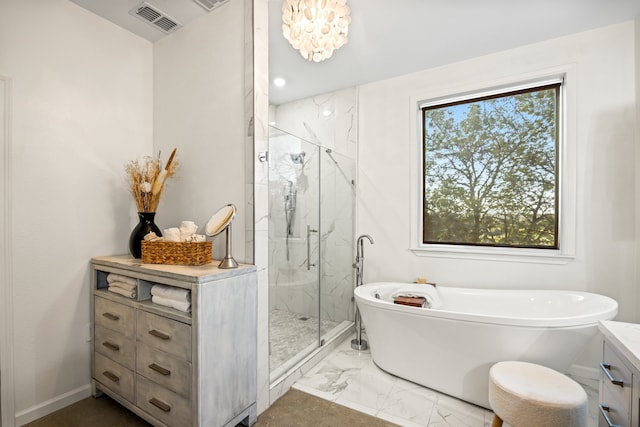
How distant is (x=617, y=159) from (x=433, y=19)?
5.50ft

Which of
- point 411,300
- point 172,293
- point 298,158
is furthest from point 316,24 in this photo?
point 411,300

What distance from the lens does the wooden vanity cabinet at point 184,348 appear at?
1533 mm

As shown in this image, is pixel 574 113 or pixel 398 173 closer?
pixel 574 113

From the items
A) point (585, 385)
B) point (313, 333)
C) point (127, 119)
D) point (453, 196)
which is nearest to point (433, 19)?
point (453, 196)

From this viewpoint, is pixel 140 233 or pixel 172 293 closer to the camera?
pixel 172 293

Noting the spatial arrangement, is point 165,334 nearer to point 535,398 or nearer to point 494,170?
point 535,398

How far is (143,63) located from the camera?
2.42 metres

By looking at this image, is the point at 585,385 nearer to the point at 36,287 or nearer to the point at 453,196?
the point at 453,196

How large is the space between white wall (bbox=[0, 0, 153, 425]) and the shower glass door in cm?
113

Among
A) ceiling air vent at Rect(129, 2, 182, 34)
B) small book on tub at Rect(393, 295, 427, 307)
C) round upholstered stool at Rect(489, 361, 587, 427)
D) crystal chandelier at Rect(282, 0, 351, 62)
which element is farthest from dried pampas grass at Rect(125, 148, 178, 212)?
round upholstered stool at Rect(489, 361, 587, 427)

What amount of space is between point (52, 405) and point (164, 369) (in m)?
0.95

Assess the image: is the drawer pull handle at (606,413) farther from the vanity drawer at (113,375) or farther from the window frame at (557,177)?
the vanity drawer at (113,375)

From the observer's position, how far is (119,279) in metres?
1.91

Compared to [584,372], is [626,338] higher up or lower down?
higher up
